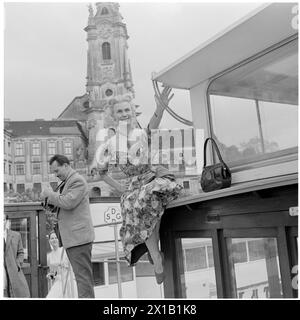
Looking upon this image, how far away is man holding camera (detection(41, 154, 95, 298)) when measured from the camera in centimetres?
152

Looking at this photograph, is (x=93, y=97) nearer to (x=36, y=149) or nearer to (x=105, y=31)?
(x=105, y=31)

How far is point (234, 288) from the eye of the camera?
128cm

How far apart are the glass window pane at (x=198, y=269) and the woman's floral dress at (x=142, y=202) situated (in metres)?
0.17

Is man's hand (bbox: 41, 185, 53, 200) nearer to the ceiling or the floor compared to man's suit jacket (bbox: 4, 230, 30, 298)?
nearer to the ceiling

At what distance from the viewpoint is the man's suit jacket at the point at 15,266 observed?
4.90 feet

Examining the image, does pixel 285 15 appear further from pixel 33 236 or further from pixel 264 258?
pixel 33 236

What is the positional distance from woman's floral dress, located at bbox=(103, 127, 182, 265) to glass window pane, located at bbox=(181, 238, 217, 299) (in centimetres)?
17

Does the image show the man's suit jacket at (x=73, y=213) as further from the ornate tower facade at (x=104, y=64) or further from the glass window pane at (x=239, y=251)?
the ornate tower facade at (x=104, y=64)

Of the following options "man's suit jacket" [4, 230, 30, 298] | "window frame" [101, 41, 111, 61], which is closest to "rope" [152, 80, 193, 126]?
"man's suit jacket" [4, 230, 30, 298]

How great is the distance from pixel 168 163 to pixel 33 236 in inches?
33.2

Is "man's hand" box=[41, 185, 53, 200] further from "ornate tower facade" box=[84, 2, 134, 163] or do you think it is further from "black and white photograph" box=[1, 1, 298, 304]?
"ornate tower facade" box=[84, 2, 134, 163]
